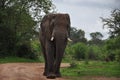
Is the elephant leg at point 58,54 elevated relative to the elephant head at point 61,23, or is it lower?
lower

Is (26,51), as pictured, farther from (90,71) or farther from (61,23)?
(61,23)

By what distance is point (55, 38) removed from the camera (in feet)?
50.8

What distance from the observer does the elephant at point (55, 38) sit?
1520 cm

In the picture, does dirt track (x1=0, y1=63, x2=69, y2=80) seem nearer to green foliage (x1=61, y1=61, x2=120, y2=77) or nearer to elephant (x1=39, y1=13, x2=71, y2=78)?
green foliage (x1=61, y1=61, x2=120, y2=77)

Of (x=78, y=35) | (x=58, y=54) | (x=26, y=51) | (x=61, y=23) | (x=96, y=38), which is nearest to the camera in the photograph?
(x=58, y=54)

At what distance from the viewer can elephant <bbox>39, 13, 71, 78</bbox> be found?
15.2 m

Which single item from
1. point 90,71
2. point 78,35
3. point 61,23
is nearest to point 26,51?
point 90,71

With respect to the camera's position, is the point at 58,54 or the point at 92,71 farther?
the point at 92,71

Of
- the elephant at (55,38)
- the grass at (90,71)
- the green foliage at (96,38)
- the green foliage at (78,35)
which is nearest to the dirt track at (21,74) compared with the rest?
the grass at (90,71)

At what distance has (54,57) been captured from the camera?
53.1ft

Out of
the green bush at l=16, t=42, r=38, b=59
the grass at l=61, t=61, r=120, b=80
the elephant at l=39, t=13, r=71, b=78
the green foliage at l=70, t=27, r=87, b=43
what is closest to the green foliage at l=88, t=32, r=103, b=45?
the green foliage at l=70, t=27, r=87, b=43

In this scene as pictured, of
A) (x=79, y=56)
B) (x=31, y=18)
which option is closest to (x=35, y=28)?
(x=31, y=18)

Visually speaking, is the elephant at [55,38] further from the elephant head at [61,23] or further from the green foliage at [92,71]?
the green foliage at [92,71]

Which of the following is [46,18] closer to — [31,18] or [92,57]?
[31,18]
